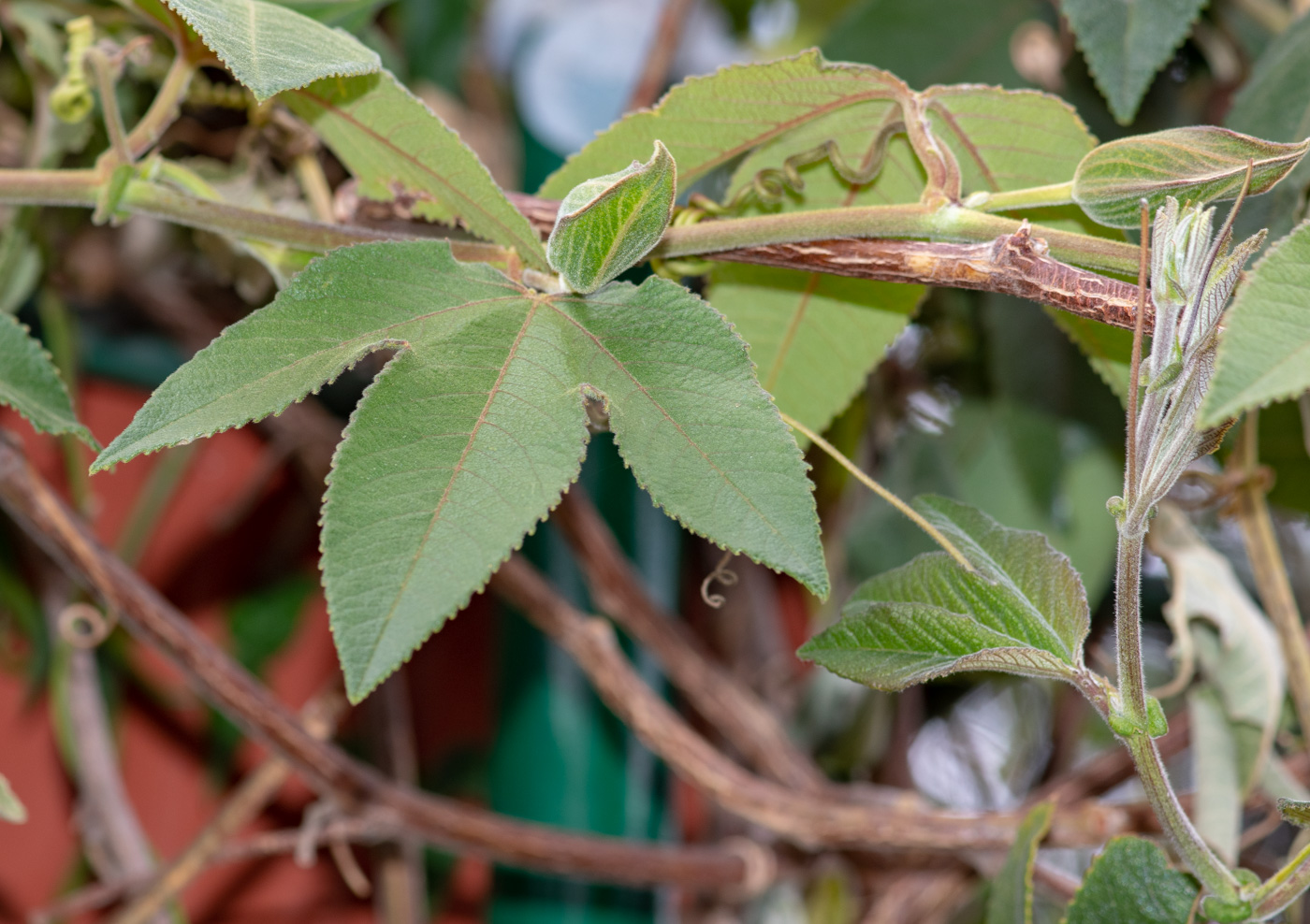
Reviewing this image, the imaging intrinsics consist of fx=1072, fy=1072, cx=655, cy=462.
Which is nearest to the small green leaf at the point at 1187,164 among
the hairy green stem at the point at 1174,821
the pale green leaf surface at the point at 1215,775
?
the hairy green stem at the point at 1174,821

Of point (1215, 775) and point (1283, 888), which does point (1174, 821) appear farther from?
point (1215, 775)

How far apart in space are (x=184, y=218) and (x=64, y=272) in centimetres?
38

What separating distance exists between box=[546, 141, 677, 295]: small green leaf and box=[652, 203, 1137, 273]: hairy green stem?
31mm

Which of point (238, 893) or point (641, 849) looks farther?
point (238, 893)

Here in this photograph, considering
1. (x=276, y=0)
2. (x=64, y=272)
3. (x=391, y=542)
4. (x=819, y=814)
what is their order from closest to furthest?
(x=391, y=542)
(x=276, y=0)
(x=819, y=814)
(x=64, y=272)

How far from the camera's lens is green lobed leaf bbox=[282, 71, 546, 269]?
252 millimetres

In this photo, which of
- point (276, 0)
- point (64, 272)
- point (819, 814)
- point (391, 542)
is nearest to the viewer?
point (391, 542)

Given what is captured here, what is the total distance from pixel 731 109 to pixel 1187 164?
4.5 inches

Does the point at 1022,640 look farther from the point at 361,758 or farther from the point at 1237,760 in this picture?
the point at 361,758

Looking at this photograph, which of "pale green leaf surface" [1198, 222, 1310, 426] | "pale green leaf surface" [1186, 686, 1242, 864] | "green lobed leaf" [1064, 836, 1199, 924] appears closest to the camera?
"pale green leaf surface" [1198, 222, 1310, 426]

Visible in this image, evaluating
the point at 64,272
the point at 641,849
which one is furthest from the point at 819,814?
the point at 64,272

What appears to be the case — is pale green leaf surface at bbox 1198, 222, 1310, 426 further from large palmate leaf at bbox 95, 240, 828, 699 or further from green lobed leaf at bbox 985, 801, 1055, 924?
green lobed leaf at bbox 985, 801, 1055, 924

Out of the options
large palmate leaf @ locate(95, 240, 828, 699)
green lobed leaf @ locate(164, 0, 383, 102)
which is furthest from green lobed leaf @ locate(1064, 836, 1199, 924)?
green lobed leaf @ locate(164, 0, 383, 102)

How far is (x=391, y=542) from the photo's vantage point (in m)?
0.19
